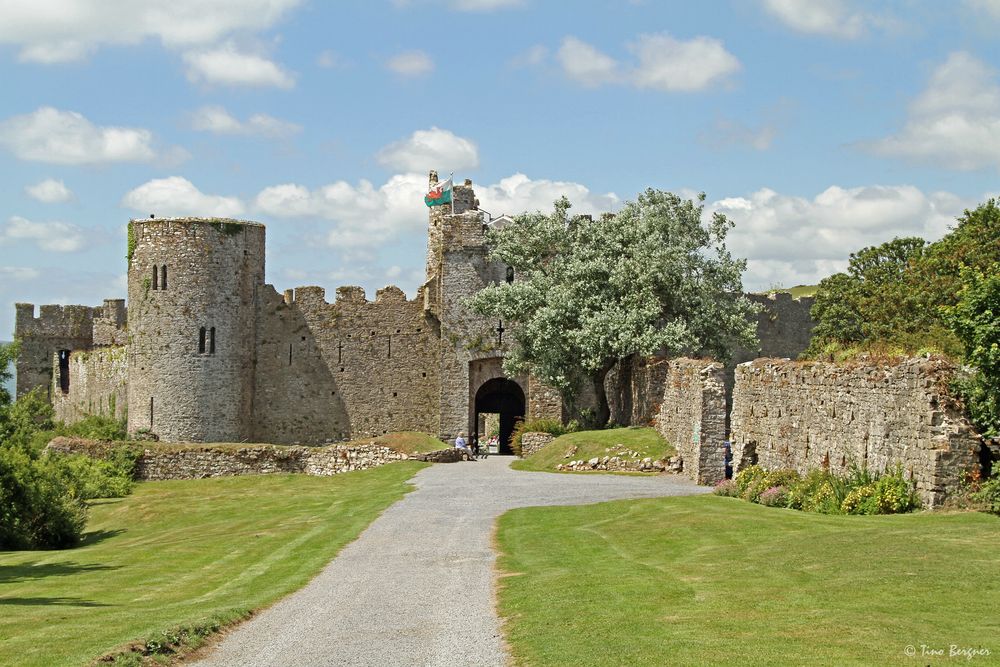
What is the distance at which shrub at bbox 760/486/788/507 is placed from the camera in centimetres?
2488

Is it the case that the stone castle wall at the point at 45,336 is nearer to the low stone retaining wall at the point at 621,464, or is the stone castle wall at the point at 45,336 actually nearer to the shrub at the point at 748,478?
the low stone retaining wall at the point at 621,464

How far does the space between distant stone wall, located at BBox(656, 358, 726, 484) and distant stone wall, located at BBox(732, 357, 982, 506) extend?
0.74m

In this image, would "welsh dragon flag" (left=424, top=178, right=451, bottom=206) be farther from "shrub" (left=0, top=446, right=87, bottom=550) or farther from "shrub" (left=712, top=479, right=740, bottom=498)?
"shrub" (left=712, top=479, right=740, bottom=498)

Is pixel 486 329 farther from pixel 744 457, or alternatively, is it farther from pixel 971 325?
pixel 971 325

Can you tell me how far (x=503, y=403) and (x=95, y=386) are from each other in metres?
21.0

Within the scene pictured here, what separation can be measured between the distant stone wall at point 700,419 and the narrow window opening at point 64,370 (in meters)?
44.5

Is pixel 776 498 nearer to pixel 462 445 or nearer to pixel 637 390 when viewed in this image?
pixel 637 390

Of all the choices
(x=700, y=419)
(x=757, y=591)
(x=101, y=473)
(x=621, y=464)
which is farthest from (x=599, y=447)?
(x=757, y=591)

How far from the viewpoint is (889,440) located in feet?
71.9

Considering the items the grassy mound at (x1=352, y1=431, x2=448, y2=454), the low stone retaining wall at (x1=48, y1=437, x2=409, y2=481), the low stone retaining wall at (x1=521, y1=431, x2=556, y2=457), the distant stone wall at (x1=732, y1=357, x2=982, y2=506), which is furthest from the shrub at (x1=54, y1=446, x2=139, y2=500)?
the distant stone wall at (x1=732, y1=357, x2=982, y2=506)

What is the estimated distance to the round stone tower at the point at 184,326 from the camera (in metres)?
50.2

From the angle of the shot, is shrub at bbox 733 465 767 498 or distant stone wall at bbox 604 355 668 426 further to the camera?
distant stone wall at bbox 604 355 668 426

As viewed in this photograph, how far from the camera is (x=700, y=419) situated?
106ft

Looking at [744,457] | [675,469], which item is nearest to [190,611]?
[744,457]
